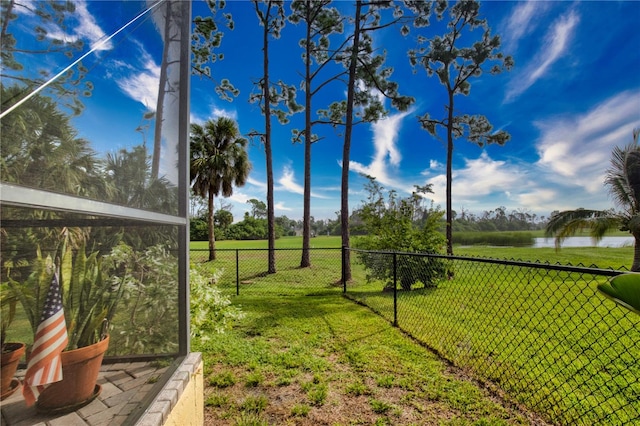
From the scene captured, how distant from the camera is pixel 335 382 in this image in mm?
2430

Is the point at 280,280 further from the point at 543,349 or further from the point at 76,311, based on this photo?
the point at 76,311

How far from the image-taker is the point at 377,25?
8.71 m

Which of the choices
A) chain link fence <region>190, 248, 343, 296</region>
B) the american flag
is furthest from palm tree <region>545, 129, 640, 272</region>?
the american flag

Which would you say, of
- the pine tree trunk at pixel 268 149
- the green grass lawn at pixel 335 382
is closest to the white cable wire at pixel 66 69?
the green grass lawn at pixel 335 382

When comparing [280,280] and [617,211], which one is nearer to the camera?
[280,280]

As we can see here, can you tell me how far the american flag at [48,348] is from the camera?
740 mm

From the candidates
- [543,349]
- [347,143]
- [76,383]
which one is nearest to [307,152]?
[347,143]

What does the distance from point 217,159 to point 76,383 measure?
14.8 metres

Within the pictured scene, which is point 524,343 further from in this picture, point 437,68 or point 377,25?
point 437,68

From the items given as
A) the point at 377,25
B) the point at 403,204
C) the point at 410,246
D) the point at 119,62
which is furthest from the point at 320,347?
the point at 377,25

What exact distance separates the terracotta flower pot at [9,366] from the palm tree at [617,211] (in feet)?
45.8

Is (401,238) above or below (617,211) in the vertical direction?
below

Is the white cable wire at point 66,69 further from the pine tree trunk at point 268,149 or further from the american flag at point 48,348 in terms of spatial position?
the pine tree trunk at point 268,149

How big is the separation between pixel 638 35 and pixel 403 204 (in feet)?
31.8
